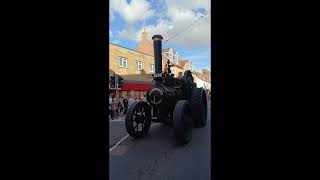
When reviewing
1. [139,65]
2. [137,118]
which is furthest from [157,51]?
[139,65]

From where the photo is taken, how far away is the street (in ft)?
11.2

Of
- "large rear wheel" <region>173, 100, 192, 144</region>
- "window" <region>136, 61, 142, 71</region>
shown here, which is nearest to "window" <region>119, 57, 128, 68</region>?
"window" <region>136, 61, 142, 71</region>

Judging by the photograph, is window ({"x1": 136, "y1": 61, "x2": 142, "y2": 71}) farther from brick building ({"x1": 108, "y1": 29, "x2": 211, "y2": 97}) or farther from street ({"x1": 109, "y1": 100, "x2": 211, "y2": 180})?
street ({"x1": 109, "y1": 100, "x2": 211, "y2": 180})

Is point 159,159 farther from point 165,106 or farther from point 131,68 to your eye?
point 131,68

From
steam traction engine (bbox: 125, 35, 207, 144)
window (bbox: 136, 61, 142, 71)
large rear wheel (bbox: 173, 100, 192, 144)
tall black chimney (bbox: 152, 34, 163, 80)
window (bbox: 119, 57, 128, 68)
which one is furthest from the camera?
window (bbox: 136, 61, 142, 71)

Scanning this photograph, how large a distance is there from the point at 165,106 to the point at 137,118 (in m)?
0.79

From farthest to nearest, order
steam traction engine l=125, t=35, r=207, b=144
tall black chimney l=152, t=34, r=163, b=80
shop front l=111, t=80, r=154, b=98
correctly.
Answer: shop front l=111, t=80, r=154, b=98 → tall black chimney l=152, t=34, r=163, b=80 → steam traction engine l=125, t=35, r=207, b=144

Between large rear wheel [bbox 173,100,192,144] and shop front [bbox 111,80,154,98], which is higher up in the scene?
shop front [bbox 111,80,154,98]

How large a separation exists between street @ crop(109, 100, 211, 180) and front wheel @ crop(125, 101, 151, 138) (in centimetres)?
19

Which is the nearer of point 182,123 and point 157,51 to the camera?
point 182,123

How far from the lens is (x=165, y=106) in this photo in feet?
19.8

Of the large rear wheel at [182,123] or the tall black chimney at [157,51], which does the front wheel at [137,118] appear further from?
the large rear wheel at [182,123]
